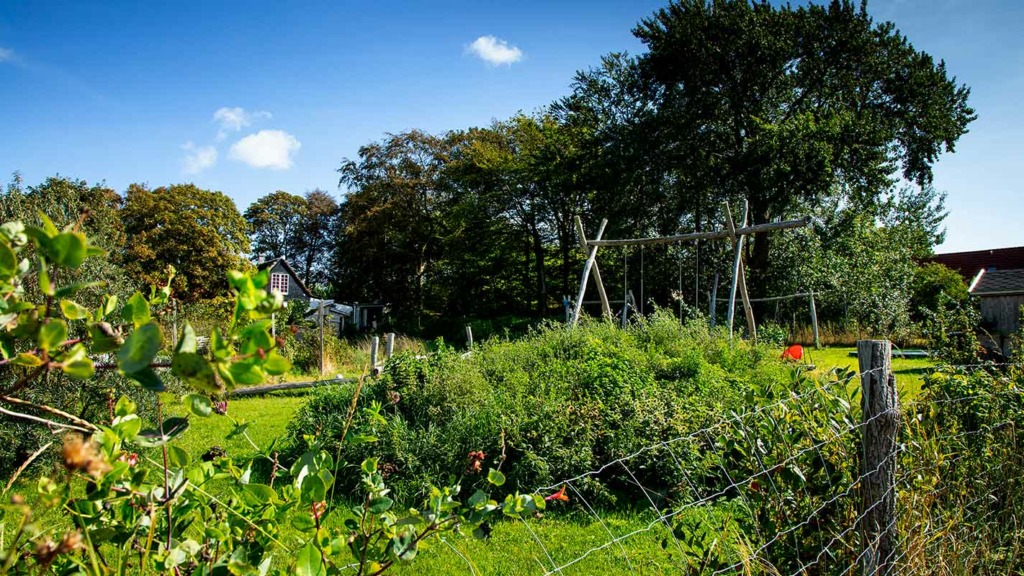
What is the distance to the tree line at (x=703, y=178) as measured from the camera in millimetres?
17969

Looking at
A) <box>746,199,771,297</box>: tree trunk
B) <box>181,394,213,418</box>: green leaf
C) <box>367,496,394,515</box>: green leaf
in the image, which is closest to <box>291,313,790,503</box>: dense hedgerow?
<box>367,496,394,515</box>: green leaf

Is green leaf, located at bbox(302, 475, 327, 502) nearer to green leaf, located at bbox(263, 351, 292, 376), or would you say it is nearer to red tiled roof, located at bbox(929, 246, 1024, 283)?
green leaf, located at bbox(263, 351, 292, 376)

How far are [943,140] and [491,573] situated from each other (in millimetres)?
21152

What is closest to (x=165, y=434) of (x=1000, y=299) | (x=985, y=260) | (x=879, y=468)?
(x=879, y=468)

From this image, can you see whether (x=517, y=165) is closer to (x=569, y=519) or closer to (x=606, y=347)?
(x=606, y=347)

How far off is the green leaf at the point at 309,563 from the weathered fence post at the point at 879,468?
202 centimetres

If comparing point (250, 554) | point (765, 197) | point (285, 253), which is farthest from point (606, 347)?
point (285, 253)

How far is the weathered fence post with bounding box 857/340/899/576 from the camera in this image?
213cm

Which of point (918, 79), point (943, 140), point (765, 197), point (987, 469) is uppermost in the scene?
point (918, 79)

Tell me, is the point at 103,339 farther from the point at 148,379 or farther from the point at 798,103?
the point at 798,103

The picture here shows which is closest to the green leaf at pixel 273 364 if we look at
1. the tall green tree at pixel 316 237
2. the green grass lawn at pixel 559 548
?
the green grass lawn at pixel 559 548

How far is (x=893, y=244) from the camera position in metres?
19.9

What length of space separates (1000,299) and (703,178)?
8742mm

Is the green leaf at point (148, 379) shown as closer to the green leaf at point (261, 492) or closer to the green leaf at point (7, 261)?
the green leaf at point (7, 261)
